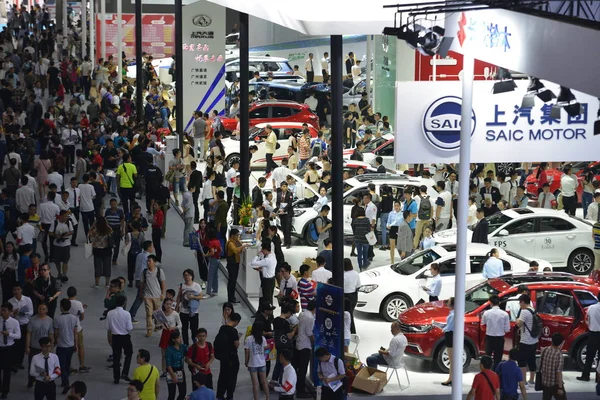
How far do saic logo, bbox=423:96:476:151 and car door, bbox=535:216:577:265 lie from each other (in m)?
8.47

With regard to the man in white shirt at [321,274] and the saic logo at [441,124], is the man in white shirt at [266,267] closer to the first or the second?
the man in white shirt at [321,274]

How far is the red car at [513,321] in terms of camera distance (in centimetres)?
1834

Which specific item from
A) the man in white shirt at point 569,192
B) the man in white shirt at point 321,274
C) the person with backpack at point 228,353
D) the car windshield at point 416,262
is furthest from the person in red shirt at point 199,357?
the man in white shirt at point 569,192

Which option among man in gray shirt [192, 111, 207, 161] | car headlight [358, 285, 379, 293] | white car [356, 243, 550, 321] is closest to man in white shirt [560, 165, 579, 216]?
white car [356, 243, 550, 321]

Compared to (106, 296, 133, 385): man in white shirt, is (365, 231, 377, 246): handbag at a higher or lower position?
higher

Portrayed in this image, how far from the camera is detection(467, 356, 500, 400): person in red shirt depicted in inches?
587

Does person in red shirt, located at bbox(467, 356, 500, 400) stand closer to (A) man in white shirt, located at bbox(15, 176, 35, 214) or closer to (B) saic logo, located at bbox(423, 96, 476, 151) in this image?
(B) saic logo, located at bbox(423, 96, 476, 151)

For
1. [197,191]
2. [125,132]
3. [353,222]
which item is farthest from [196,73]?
[353,222]

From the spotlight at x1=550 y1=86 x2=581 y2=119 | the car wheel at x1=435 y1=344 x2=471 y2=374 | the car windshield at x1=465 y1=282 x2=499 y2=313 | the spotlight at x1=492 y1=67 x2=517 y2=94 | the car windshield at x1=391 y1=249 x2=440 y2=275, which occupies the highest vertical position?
the spotlight at x1=492 y1=67 x2=517 y2=94

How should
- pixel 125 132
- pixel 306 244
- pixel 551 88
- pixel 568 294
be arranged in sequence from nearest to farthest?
pixel 551 88 < pixel 568 294 < pixel 306 244 < pixel 125 132

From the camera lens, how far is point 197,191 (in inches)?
1081

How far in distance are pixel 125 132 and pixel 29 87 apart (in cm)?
676

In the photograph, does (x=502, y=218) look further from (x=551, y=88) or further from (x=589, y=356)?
(x=551, y=88)

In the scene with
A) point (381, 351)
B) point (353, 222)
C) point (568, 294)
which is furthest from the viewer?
point (353, 222)
